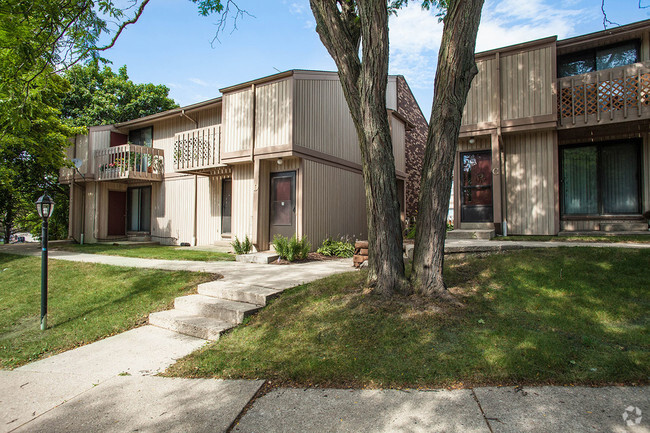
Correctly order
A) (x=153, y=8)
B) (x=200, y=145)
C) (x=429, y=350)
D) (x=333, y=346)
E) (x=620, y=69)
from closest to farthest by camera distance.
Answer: (x=429, y=350)
(x=333, y=346)
(x=153, y=8)
(x=620, y=69)
(x=200, y=145)

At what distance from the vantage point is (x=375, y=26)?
14.8 ft

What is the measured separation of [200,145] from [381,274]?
1005 centimetres

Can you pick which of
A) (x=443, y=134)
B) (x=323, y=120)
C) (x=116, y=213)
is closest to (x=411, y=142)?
(x=323, y=120)

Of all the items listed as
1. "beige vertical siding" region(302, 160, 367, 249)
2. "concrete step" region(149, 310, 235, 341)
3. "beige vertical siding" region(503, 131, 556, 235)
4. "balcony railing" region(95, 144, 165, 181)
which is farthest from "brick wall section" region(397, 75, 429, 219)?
"concrete step" region(149, 310, 235, 341)

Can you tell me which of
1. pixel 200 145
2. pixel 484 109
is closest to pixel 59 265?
pixel 200 145

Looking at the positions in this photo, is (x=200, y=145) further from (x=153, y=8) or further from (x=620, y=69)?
(x=620, y=69)

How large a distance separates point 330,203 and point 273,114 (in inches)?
134

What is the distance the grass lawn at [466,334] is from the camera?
3.08 meters

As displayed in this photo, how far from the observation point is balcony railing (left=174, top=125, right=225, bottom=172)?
12.1 meters

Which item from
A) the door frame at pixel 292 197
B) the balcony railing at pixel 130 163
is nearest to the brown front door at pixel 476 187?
the door frame at pixel 292 197

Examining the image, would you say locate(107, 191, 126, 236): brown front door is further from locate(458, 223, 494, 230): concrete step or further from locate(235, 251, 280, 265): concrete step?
locate(458, 223, 494, 230): concrete step

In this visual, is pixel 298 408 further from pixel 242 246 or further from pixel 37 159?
pixel 37 159

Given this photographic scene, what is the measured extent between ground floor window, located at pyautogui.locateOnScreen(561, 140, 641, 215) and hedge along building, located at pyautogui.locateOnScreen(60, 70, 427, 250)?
6.50 metres

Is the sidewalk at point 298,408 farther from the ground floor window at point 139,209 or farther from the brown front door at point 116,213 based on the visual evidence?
the brown front door at point 116,213
